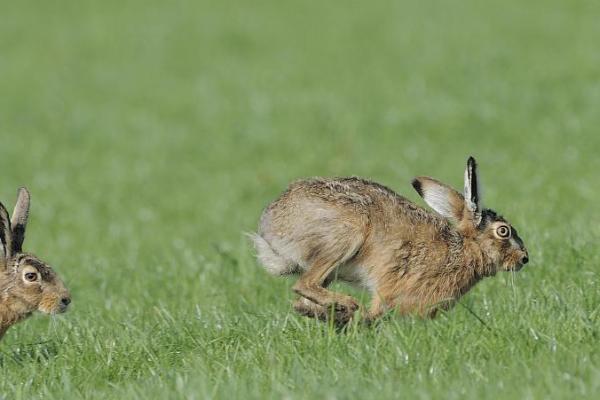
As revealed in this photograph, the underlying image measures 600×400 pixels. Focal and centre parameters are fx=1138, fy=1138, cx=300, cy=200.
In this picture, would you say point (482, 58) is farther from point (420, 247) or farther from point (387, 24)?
point (420, 247)

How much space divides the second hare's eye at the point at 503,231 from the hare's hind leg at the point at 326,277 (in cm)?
109

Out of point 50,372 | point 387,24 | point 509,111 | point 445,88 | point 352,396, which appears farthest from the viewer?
point 387,24

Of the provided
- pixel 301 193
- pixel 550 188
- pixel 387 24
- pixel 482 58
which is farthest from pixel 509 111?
pixel 301 193

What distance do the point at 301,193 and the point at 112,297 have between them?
9.50 ft

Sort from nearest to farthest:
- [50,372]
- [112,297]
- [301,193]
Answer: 1. [50,372]
2. [301,193]
3. [112,297]

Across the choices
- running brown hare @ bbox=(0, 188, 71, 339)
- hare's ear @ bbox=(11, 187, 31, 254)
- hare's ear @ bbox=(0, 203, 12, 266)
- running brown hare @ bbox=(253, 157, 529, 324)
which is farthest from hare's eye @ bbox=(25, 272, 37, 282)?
running brown hare @ bbox=(253, 157, 529, 324)

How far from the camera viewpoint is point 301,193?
7102mm

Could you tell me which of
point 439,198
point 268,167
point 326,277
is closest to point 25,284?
point 326,277

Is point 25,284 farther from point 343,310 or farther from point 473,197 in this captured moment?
point 473,197

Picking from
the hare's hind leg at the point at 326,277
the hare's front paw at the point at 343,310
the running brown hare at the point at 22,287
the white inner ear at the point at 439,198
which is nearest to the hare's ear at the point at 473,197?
the white inner ear at the point at 439,198

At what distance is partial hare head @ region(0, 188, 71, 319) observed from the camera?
7430 millimetres

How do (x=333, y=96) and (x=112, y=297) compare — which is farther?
(x=333, y=96)

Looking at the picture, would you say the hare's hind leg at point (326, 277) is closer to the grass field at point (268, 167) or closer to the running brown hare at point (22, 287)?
the grass field at point (268, 167)

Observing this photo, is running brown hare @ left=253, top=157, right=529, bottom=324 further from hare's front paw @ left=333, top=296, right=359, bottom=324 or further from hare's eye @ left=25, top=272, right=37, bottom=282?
hare's eye @ left=25, top=272, right=37, bottom=282
